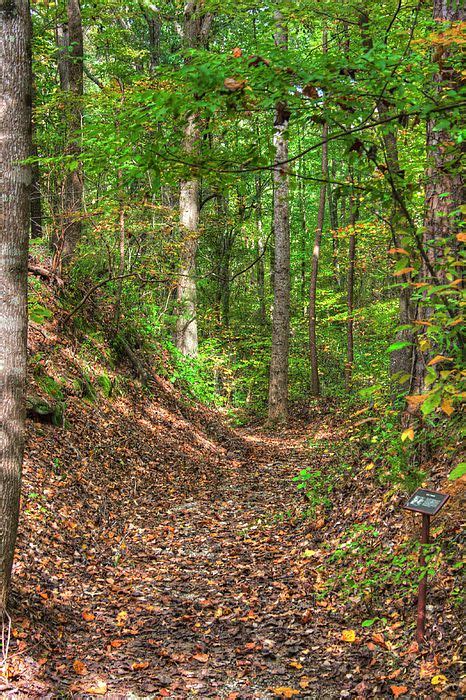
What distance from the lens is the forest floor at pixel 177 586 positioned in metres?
3.93

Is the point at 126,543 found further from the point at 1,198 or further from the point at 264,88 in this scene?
the point at 264,88

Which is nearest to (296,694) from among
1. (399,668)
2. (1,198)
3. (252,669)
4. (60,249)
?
(252,669)

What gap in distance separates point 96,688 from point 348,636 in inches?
75.5

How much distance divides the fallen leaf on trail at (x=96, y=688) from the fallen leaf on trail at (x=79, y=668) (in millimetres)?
161

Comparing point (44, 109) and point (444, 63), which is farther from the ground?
point (44, 109)

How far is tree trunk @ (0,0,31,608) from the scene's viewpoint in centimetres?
390

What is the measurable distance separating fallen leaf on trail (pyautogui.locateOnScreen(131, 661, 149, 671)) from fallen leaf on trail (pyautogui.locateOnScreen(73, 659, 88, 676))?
350 mm

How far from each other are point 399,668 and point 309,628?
1020 mm

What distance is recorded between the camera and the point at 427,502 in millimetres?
3924

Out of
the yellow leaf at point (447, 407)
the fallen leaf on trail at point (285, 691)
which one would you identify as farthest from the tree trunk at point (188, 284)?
the yellow leaf at point (447, 407)

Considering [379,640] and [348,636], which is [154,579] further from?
[379,640]

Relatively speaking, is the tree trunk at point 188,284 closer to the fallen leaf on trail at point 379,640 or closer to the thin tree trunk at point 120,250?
the thin tree trunk at point 120,250

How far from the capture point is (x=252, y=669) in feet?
13.8

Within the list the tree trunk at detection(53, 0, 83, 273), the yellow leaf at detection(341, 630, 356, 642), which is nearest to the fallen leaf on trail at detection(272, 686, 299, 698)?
the yellow leaf at detection(341, 630, 356, 642)
